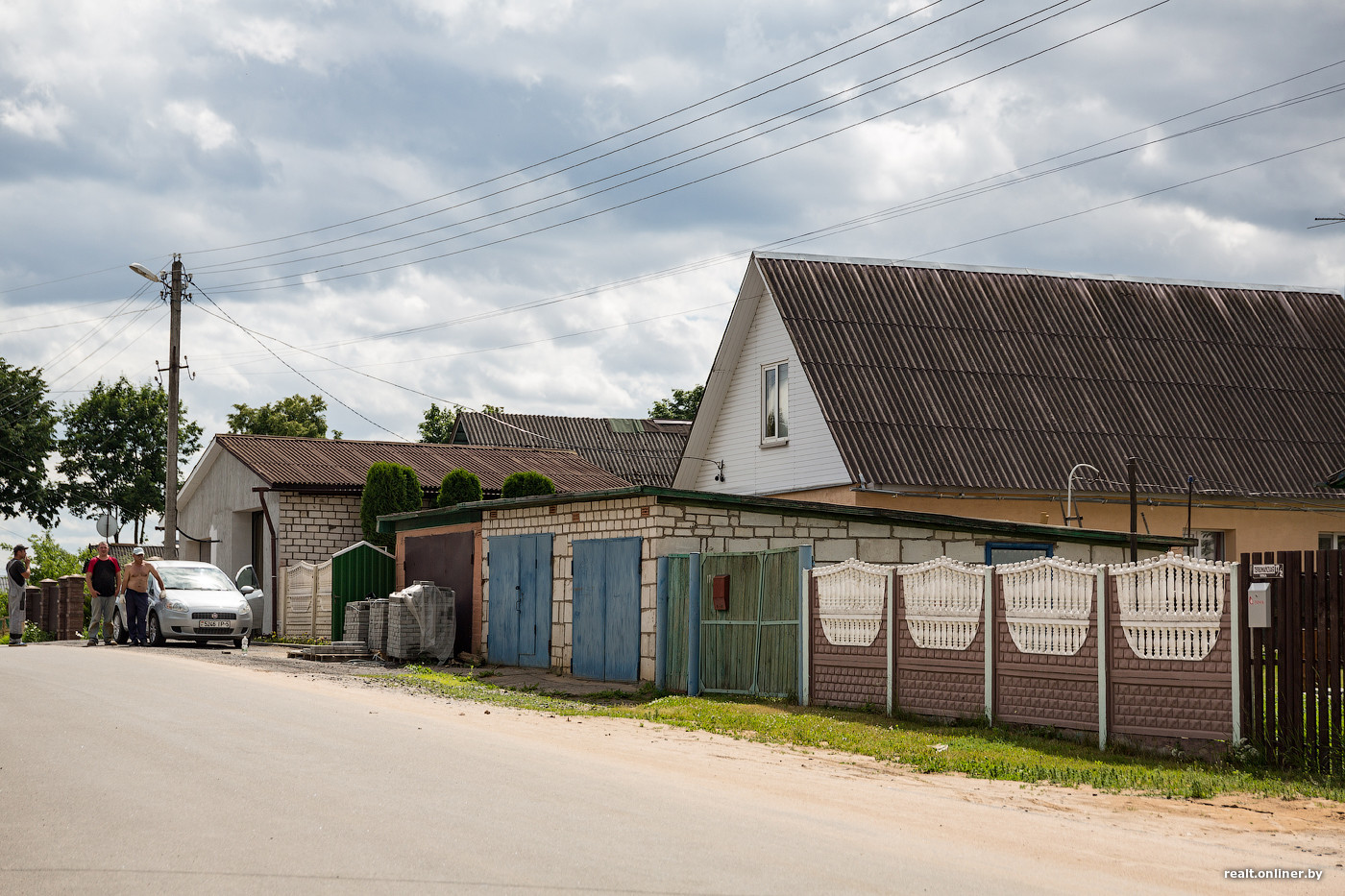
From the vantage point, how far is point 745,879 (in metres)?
6.63

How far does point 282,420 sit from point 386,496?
40.8 metres

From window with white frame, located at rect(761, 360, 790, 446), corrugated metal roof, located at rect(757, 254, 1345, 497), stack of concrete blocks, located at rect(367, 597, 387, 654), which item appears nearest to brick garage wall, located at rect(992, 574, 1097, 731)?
corrugated metal roof, located at rect(757, 254, 1345, 497)

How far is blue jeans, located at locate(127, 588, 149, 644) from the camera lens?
84.5 ft

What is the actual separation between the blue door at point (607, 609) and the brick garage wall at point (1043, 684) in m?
6.44

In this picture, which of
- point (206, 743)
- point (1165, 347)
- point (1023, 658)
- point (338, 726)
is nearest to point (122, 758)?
point (206, 743)

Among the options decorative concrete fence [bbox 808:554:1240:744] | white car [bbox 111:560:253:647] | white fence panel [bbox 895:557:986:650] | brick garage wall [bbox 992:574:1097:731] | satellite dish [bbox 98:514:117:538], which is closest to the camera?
decorative concrete fence [bbox 808:554:1240:744]

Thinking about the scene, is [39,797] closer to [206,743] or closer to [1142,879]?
[206,743]

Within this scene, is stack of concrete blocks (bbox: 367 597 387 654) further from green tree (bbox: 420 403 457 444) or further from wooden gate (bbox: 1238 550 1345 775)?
green tree (bbox: 420 403 457 444)

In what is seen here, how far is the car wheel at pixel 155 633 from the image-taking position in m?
26.0

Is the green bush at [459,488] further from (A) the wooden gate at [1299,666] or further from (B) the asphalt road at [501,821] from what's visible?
(A) the wooden gate at [1299,666]

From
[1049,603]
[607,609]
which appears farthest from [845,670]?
[607,609]

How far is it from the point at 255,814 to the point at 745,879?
10.1ft

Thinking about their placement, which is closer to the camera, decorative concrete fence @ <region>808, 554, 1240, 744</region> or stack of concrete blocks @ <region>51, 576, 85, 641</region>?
decorative concrete fence @ <region>808, 554, 1240, 744</region>

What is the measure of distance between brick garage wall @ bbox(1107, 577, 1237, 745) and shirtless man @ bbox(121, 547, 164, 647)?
18734 mm
